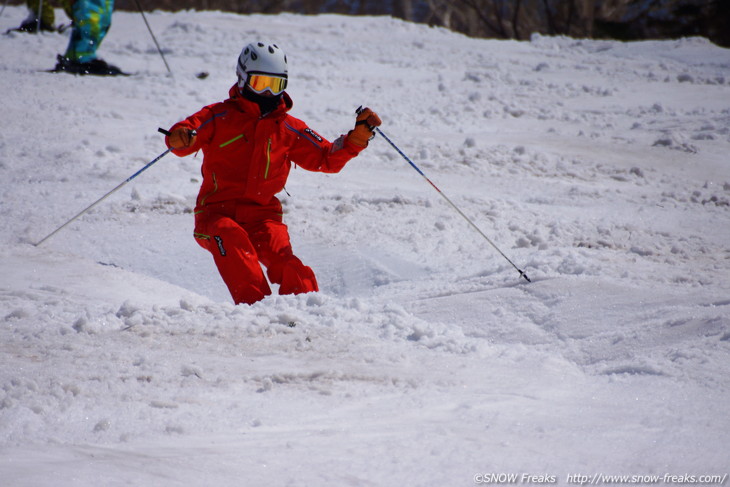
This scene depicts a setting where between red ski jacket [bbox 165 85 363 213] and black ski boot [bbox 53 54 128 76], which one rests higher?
red ski jacket [bbox 165 85 363 213]

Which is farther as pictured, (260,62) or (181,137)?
(260,62)

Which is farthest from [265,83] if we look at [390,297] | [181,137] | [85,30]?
[85,30]

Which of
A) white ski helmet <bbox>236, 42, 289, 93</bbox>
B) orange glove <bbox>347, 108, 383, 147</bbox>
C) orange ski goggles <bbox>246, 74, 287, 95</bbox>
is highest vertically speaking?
white ski helmet <bbox>236, 42, 289, 93</bbox>

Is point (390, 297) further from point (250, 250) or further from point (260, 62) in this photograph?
point (260, 62)

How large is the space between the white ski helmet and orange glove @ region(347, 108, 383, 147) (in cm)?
50

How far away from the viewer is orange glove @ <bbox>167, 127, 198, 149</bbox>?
13.8 feet

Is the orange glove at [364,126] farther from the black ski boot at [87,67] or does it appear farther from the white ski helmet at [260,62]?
the black ski boot at [87,67]

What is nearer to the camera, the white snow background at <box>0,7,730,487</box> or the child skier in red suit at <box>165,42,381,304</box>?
the white snow background at <box>0,7,730,487</box>

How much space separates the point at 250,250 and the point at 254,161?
51cm

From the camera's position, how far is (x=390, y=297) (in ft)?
15.8

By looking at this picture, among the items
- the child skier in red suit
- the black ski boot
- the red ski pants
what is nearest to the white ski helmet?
the child skier in red suit

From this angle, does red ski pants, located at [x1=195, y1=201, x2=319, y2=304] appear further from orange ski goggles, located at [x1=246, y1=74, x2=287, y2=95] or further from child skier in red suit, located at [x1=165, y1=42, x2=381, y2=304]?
orange ski goggles, located at [x1=246, y1=74, x2=287, y2=95]

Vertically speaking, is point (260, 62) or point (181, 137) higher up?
point (260, 62)

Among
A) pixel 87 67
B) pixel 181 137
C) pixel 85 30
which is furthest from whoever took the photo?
pixel 85 30
